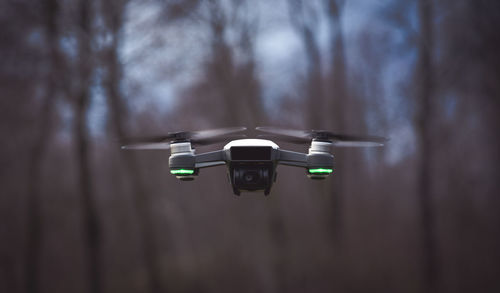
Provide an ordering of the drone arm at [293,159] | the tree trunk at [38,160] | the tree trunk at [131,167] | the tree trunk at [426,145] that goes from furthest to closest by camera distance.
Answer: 1. the tree trunk at [426,145]
2. the tree trunk at [38,160]
3. the tree trunk at [131,167]
4. the drone arm at [293,159]

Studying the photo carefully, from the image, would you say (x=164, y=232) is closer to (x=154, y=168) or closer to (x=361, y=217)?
(x=154, y=168)

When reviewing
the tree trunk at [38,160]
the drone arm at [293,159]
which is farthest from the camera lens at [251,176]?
the tree trunk at [38,160]

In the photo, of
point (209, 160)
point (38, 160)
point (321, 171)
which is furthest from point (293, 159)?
point (38, 160)

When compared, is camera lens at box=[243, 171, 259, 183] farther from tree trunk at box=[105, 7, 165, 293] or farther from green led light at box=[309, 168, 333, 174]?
tree trunk at box=[105, 7, 165, 293]

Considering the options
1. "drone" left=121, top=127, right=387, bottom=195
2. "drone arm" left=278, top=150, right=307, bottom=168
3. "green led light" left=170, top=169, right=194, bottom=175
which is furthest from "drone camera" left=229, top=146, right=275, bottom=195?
"green led light" left=170, top=169, right=194, bottom=175

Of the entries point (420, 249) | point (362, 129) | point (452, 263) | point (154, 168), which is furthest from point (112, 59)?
point (452, 263)

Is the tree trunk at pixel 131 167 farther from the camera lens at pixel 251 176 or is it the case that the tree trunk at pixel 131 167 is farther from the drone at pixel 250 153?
the camera lens at pixel 251 176
